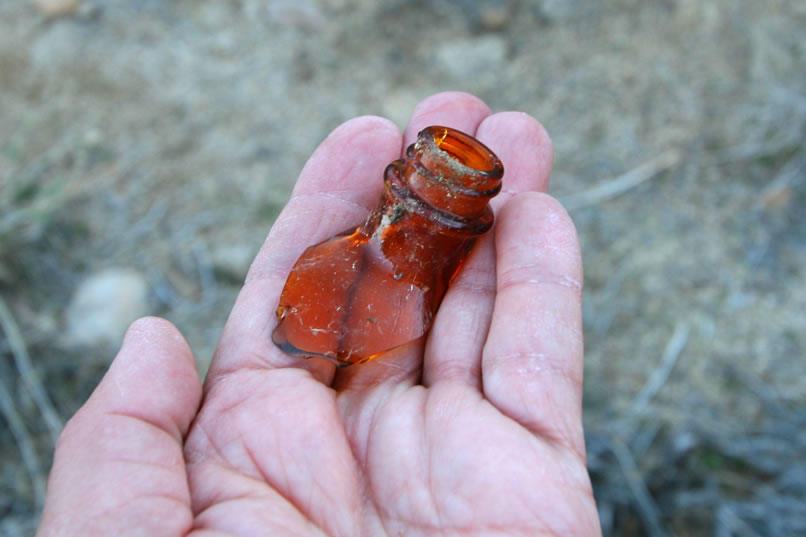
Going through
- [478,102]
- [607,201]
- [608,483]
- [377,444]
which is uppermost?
[478,102]

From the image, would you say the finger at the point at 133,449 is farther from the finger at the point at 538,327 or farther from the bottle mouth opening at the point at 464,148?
the bottle mouth opening at the point at 464,148

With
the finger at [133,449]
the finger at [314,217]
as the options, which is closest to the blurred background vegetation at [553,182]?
the finger at [314,217]

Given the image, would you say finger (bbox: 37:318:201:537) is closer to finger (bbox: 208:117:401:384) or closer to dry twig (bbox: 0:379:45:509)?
finger (bbox: 208:117:401:384)

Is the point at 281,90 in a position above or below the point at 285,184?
above

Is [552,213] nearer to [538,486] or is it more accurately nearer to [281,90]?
[538,486]

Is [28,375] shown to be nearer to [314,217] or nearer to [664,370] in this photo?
[314,217]

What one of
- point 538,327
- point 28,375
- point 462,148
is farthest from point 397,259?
point 28,375

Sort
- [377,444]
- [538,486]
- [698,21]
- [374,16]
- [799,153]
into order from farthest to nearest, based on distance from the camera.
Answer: [374,16] → [698,21] → [799,153] → [377,444] → [538,486]

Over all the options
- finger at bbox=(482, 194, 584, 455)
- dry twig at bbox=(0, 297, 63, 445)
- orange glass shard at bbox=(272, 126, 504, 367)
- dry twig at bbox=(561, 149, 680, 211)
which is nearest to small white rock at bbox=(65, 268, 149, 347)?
dry twig at bbox=(0, 297, 63, 445)

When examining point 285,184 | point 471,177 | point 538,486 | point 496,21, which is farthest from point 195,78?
point 538,486
